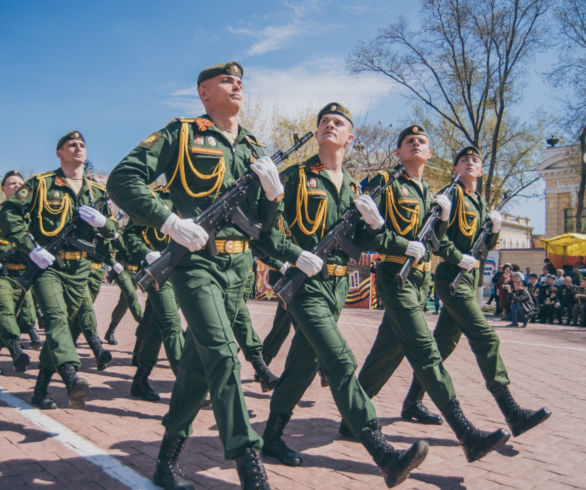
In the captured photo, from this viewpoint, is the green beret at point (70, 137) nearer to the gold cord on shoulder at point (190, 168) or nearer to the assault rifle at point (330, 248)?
the gold cord on shoulder at point (190, 168)

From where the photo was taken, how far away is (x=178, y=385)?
3.20m

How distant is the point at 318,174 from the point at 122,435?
2.37 metres

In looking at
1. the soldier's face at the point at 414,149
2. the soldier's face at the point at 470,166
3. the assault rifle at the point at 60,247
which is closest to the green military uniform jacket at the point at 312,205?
the soldier's face at the point at 414,149

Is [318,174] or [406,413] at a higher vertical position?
[318,174]

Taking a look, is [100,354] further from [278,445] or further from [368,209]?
[368,209]

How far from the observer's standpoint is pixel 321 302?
12.2 feet

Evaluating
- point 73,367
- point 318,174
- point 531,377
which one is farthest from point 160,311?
point 531,377

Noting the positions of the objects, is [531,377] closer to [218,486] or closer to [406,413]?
[406,413]

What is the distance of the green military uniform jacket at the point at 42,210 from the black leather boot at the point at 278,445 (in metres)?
2.76

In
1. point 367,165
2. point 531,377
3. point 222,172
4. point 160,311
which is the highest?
point 367,165

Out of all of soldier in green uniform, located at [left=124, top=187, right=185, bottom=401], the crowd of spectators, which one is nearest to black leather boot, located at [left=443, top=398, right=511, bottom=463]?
soldier in green uniform, located at [left=124, top=187, right=185, bottom=401]

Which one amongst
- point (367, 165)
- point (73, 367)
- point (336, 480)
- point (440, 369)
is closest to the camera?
point (336, 480)

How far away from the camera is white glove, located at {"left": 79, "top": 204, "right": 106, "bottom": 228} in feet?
17.8

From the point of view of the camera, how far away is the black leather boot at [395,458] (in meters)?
3.02
